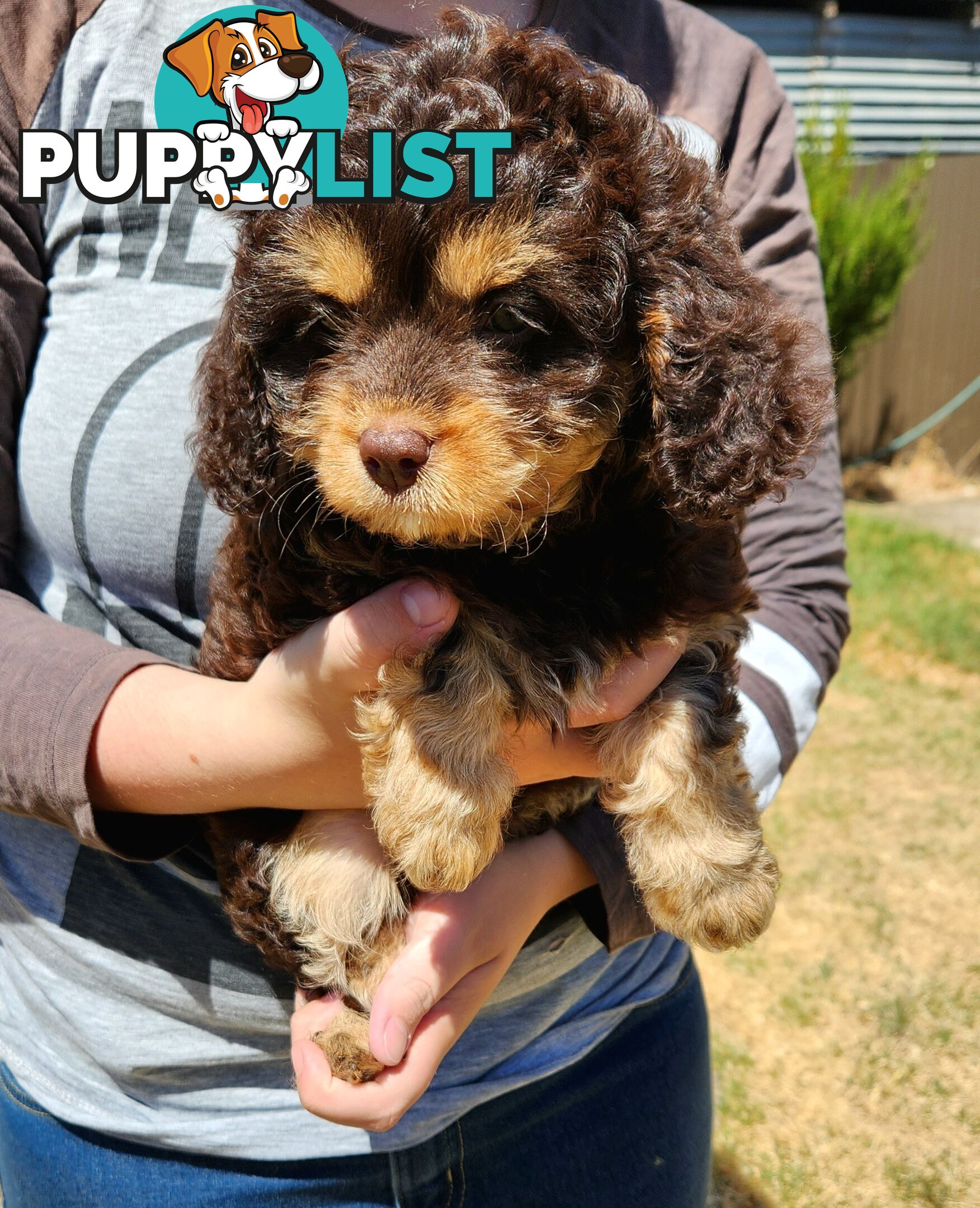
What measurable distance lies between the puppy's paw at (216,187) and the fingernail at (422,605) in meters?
0.82

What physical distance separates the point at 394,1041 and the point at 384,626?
68 cm

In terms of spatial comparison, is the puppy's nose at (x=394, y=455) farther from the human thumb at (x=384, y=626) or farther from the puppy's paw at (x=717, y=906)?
the puppy's paw at (x=717, y=906)

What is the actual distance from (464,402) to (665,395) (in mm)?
332

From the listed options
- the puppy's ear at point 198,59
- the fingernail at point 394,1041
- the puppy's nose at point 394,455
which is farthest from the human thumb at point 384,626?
the puppy's ear at point 198,59

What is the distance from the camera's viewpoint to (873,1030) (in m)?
4.50

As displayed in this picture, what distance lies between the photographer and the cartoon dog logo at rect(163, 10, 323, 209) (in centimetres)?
184

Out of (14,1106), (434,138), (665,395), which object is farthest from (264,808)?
(434,138)

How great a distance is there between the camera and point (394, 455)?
146 cm

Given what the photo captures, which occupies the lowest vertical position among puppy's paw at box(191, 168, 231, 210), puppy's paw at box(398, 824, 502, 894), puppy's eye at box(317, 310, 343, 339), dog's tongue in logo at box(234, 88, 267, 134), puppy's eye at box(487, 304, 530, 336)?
puppy's paw at box(398, 824, 502, 894)

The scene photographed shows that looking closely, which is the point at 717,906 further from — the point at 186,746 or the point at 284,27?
the point at 284,27

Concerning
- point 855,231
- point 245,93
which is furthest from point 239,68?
point 855,231

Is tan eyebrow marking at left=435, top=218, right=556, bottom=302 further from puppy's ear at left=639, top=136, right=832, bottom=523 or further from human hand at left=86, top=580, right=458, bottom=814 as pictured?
human hand at left=86, top=580, right=458, bottom=814

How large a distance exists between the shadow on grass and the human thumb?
9.92 ft

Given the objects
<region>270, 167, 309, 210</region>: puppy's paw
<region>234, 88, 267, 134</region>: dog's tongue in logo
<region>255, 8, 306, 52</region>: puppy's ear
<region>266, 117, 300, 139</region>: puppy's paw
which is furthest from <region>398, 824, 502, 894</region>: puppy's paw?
<region>255, 8, 306, 52</region>: puppy's ear
